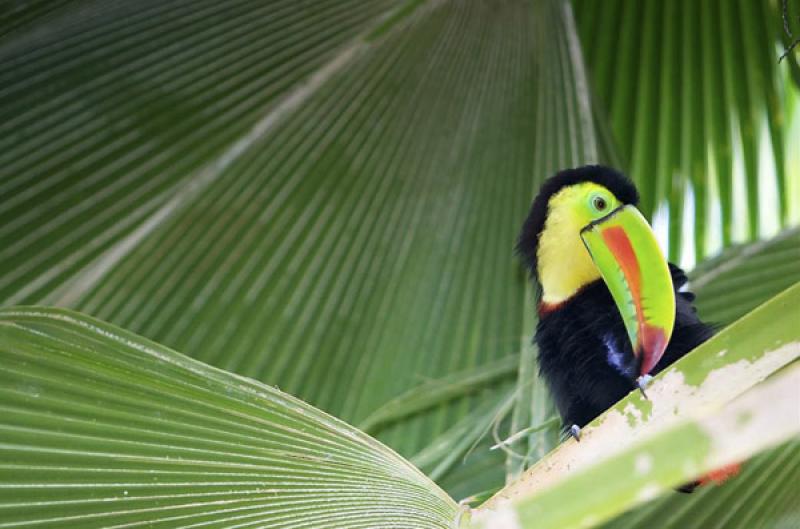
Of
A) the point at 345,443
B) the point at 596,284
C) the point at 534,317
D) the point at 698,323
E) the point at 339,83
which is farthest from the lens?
the point at 339,83

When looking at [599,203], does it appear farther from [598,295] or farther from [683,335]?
[683,335]

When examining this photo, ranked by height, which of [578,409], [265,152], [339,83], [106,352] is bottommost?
[578,409]

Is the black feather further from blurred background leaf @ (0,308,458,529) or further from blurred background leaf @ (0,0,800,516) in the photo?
blurred background leaf @ (0,308,458,529)

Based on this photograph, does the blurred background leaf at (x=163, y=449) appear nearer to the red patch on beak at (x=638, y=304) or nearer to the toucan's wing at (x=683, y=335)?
the red patch on beak at (x=638, y=304)

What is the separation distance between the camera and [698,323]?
4.74 feet

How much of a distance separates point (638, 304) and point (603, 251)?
0.17 m

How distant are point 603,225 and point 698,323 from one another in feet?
0.71

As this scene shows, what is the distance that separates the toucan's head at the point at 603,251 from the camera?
1298 mm

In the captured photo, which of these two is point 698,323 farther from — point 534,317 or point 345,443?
point 345,443

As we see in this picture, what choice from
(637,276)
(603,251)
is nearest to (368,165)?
(603,251)

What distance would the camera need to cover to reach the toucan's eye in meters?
1.55

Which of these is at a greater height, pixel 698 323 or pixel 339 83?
pixel 339 83

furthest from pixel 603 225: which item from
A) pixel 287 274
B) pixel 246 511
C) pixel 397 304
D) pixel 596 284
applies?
pixel 246 511

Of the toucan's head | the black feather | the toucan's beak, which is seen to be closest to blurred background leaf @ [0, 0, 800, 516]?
the black feather
